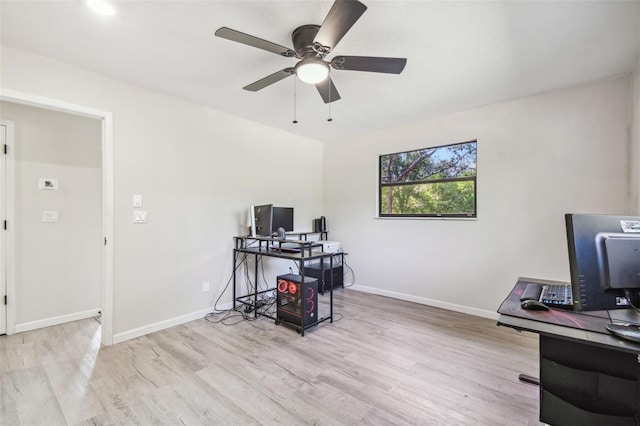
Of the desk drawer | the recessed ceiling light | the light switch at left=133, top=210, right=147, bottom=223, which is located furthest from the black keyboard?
the light switch at left=133, top=210, right=147, bottom=223

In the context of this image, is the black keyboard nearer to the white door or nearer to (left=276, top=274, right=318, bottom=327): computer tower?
(left=276, top=274, right=318, bottom=327): computer tower

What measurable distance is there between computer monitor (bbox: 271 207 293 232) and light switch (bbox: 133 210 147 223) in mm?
1457

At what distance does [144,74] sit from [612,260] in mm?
3475

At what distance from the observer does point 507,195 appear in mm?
3145

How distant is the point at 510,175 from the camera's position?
3125 mm

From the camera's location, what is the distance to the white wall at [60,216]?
2.86 m

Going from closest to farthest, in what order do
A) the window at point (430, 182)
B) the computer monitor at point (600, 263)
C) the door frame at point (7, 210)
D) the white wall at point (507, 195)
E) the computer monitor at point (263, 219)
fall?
the computer monitor at point (600, 263), the white wall at point (507, 195), the door frame at point (7, 210), the computer monitor at point (263, 219), the window at point (430, 182)

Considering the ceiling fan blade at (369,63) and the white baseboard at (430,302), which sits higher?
the ceiling fan blade at (369,63)

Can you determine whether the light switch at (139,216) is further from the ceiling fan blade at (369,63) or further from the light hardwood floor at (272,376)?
the ceiling fan blade at (369,63)

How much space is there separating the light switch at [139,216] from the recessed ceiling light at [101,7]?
1.69m

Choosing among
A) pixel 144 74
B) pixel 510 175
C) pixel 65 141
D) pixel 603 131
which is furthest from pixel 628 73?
pixel 65 141

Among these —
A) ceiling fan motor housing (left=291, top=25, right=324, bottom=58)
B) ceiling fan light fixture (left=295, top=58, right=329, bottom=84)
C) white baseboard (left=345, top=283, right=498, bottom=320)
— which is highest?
ceiling fan motor housing (left=291, top=25, right=324, bottom=58)

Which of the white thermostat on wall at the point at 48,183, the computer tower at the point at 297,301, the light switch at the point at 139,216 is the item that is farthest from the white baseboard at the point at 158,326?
the white thermostat on wall at the point at 48,183

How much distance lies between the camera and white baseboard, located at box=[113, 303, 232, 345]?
265 centimetres
